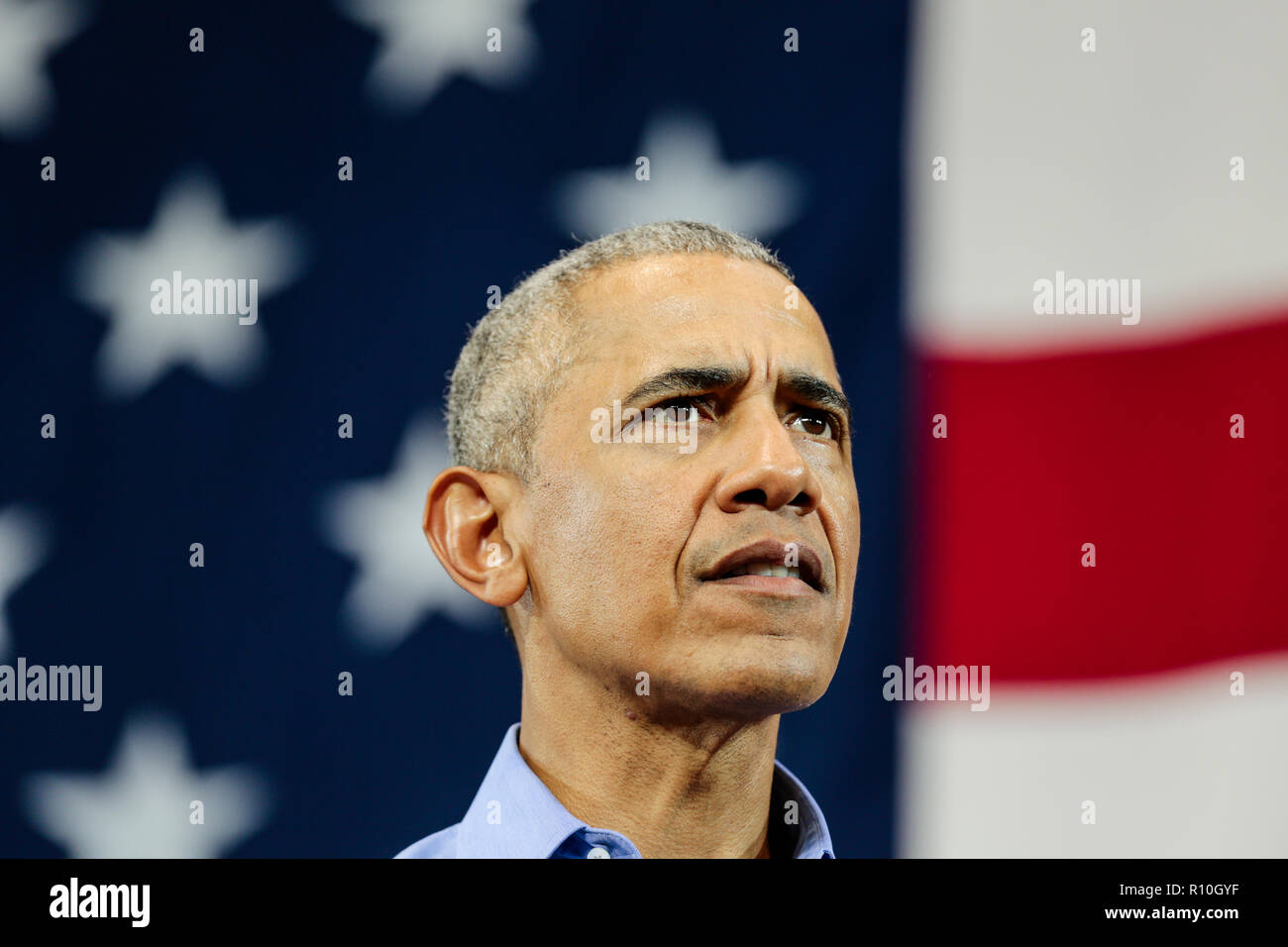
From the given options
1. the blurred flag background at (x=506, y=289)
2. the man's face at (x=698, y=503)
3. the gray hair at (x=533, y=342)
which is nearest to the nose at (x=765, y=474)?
the man's face at (x=698, y=503)

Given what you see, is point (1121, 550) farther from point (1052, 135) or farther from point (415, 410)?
point (415, 410)

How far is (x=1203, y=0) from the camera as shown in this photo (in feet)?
11.1

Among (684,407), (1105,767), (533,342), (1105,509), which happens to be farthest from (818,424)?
(1105,767)

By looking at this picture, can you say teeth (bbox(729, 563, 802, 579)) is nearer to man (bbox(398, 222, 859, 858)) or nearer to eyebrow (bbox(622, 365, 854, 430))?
man (bbox(398, 222, 859, 858))

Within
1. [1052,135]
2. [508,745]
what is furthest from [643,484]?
[1052,135]

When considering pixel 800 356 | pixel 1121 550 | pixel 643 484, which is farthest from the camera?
pixel 1121 550

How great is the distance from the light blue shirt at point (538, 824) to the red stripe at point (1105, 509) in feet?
3.83

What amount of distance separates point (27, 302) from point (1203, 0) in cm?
325

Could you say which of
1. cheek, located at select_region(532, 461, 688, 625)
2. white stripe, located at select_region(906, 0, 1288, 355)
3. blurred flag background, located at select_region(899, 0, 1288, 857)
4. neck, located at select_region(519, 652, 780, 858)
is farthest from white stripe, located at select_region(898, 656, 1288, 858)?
cheek, located at select_region(532, 461, 688, 625)

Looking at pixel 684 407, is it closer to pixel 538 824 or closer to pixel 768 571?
pixel 768 571

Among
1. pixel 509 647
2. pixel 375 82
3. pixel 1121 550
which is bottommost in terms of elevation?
pixel 509 647

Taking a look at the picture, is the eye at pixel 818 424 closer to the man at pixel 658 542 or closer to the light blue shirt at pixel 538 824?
the man at pixel 658 542

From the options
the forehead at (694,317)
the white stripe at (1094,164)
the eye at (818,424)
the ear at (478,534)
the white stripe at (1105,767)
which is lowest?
the white stripe at (1105,767)

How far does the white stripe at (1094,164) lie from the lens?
3.37m
